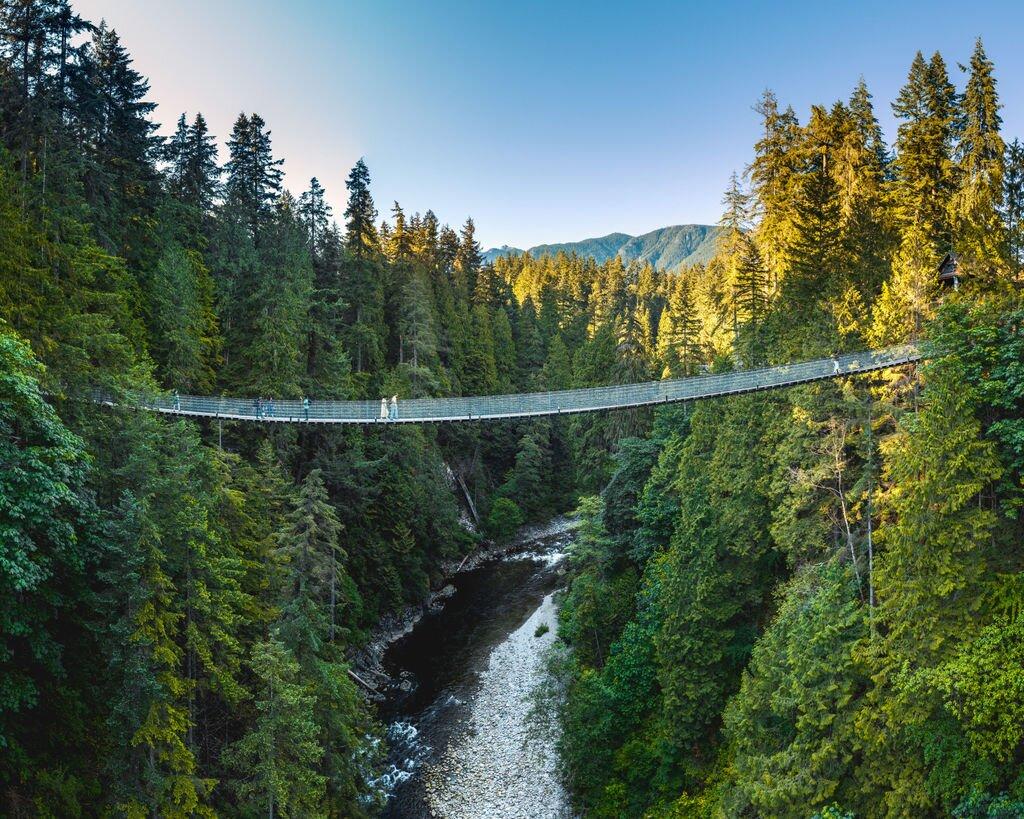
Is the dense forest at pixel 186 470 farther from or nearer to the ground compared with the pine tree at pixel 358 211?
nearer to the ground

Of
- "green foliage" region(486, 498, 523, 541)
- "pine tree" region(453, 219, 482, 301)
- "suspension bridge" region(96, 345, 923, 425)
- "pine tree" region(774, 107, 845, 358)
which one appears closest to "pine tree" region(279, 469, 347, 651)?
"suspension bridge" region(96, 345, 923, 425)

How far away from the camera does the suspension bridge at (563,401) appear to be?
1598cm

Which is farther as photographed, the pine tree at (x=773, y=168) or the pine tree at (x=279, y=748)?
the pine tree at (x=773, y=168)

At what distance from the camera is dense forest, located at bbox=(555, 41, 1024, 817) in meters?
10.5

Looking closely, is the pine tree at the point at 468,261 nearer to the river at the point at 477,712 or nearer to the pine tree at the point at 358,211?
the pine tree at the point at 358,211

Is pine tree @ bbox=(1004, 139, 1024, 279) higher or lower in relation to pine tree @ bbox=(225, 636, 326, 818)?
higher

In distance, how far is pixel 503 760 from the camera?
66.5ft

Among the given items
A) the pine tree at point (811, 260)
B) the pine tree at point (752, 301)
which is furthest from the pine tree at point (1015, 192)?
the pine tree at point (752, 301)

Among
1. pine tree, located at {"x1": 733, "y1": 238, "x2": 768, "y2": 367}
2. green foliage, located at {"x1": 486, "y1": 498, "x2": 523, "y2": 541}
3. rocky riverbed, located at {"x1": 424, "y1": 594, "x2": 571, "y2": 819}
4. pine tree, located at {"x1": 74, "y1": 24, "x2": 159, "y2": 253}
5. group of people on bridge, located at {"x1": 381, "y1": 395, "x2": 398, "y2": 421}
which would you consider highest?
pine tree, located at {"x1": 74, "y1": 24, "x2": 159, "y2": 253}

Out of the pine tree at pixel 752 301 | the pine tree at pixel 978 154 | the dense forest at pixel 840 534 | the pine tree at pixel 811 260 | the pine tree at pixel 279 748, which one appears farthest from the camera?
the pine tree at pixel 752 301

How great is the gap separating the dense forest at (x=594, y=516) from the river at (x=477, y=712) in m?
1.54

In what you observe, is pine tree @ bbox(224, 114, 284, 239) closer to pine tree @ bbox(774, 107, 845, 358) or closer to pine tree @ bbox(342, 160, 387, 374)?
pine tree @ bbox(342, 160, 387, 374)

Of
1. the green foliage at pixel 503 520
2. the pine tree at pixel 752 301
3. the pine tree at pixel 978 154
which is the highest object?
the pine tree at pixel 978 154

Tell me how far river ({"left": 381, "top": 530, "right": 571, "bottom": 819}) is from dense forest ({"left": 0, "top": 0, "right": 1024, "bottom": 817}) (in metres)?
1.54
